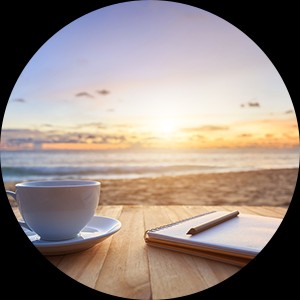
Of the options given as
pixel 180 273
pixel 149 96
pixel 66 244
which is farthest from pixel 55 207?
pixel 149 96

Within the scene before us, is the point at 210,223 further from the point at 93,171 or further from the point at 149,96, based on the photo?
the point at 149,96

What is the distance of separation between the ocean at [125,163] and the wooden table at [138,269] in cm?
512

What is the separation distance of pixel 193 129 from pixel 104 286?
24.7ft

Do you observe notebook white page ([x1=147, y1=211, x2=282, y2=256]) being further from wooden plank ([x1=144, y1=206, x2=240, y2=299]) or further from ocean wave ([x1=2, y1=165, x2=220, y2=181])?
ocean wave ([x1=2, y1=165, x2=220, y2=181])

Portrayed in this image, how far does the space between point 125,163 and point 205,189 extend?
→ 212 cm

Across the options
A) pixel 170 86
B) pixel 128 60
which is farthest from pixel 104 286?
pixel 170 86

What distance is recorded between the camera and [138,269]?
1.26ft

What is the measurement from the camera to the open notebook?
39 centimetres

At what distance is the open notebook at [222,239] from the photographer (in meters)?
0.39

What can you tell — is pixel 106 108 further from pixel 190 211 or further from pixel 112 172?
pixel 190 211

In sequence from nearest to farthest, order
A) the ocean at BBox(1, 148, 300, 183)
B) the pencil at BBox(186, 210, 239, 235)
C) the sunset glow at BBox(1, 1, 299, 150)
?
the pencil at BBox(186, 210, 239, 235)
the ocean at BBox(1, 148, 300, 183)
the sunset glow at BBox(1, 1, 299, 150)

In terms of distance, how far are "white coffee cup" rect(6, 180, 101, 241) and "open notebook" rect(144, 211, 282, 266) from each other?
0.39ft

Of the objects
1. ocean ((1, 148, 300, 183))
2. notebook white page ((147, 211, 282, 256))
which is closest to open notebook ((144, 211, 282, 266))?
notebook white page ((147, 211, 282, 256))

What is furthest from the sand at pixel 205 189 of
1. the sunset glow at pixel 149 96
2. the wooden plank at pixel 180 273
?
the wooden plank at pixel 180 273
